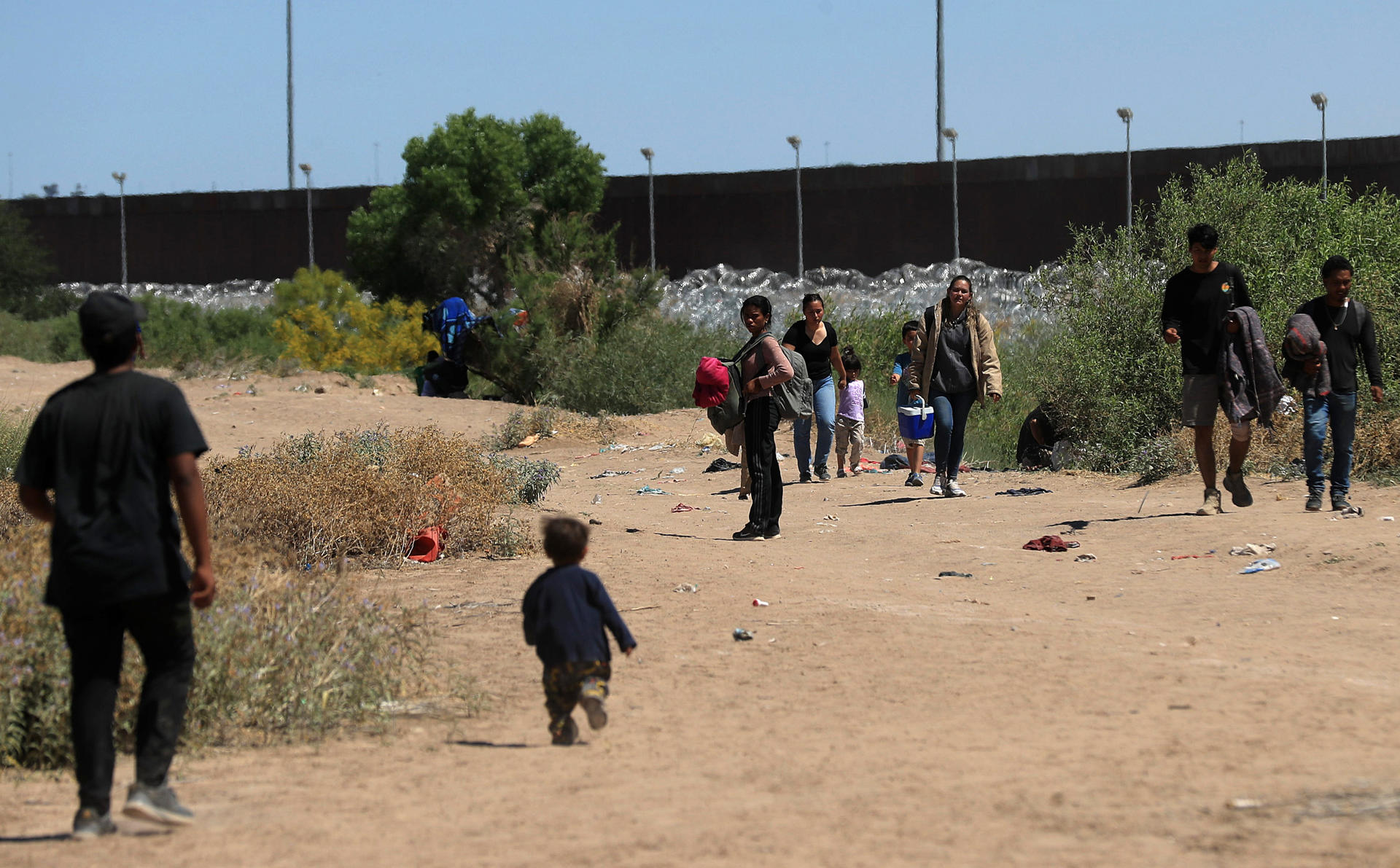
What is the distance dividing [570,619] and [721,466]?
1104cm

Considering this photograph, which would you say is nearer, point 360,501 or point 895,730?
point 895,730

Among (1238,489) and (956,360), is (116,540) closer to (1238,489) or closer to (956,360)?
(1238,489)

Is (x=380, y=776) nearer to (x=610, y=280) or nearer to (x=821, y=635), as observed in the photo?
(x=821, y=635)

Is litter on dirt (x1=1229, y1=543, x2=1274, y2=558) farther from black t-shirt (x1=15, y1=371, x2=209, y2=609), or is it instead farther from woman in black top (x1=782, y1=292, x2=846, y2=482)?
black t-shirt (x1=15, y1=371, x2=209, y2=609)

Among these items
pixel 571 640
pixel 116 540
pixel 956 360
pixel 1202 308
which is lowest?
pixel 571 640

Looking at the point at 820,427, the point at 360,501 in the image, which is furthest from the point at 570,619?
the point at 820,427

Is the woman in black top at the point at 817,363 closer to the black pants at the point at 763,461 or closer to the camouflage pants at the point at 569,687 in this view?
the black pants at the point at 763,461

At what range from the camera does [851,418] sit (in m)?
14.2

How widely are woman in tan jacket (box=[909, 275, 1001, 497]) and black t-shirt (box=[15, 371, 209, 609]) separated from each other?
794 centimetres

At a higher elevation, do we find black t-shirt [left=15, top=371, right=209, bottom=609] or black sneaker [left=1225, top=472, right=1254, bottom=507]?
black t-shirt [left=15, top=371, right=209, bottom=609]

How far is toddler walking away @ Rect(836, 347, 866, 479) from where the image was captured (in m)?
14.1

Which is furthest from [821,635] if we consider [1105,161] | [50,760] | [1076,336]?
[1105,161]

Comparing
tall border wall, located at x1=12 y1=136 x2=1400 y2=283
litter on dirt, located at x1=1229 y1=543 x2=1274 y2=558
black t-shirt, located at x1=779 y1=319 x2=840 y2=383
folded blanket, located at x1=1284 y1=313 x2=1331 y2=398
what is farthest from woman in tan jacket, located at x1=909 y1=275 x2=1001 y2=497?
tall border wall, located at x1=12 y1=136 x2=1400 y2=283

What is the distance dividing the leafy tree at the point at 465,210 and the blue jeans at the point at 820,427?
20803 millimetres
